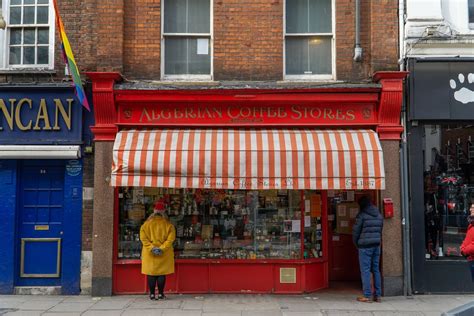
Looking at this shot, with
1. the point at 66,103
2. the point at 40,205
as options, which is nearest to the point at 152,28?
the point at 66,103

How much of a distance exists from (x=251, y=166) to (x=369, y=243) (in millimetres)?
2453

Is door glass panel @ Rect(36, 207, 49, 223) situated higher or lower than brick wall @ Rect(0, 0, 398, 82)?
lower

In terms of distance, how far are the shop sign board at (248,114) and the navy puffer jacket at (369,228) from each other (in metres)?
1.78

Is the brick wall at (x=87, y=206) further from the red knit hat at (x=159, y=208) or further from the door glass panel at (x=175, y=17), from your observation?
the door glass panel at (x=175, y=17)

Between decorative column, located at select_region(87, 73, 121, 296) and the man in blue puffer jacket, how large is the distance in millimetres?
4530

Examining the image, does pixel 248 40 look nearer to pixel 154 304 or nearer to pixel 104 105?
pixel 104 105

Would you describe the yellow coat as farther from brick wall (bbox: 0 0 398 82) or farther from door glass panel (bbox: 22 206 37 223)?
brick wall (bbox: 0 0 398 82)

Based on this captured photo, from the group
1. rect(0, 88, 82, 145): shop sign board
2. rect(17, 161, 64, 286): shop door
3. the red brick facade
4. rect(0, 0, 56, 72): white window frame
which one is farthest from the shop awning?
rect(0, 0, 56, 72): white window frame

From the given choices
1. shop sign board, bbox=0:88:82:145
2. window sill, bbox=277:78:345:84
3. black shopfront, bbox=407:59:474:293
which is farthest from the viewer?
window sill, bbox=277:78:345:84

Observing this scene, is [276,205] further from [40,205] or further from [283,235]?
[40,205]

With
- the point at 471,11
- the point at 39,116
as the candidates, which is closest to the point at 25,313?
the point at 39,116

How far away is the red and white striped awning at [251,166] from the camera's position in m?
8.56

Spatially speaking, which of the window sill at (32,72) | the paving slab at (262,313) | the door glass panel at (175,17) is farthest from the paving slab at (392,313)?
the window sill at (32,72)

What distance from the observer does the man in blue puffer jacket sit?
27.8ft
